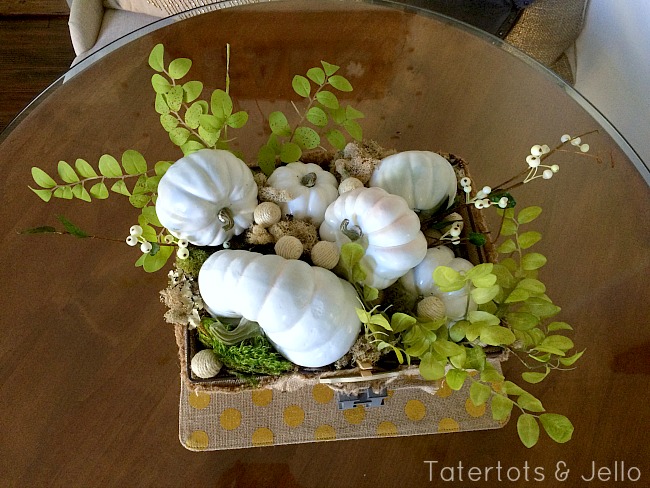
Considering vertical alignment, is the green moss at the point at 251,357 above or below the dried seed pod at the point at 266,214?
below

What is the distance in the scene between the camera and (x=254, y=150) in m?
0.84

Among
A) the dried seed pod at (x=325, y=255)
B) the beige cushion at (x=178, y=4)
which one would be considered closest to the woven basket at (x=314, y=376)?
the dried seed pod at (x=325, y=255)

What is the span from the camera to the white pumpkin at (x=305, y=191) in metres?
0.57

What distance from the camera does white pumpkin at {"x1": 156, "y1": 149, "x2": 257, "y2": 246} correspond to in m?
0.51

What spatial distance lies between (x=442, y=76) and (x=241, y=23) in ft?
1.16

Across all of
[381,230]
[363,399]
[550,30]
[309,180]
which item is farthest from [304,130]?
[550,30]

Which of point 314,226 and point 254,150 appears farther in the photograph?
point 254,150

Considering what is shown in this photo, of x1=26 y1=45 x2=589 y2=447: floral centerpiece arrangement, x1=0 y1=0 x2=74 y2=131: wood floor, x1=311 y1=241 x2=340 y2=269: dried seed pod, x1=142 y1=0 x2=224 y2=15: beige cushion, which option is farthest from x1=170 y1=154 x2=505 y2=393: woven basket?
x1=0 y1=0 x2=74 y2=131: wood floor

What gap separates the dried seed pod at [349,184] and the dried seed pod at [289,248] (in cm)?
8

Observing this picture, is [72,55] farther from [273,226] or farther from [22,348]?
[273,226]

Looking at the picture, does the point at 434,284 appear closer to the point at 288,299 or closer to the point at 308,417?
the point at 288,299

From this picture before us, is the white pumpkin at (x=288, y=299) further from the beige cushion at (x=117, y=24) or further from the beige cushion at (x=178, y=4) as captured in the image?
the beige cushion at (x=117, y=24)

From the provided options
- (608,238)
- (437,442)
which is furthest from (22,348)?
(608,238)

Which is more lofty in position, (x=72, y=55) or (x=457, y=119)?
(x=457, y=119)
